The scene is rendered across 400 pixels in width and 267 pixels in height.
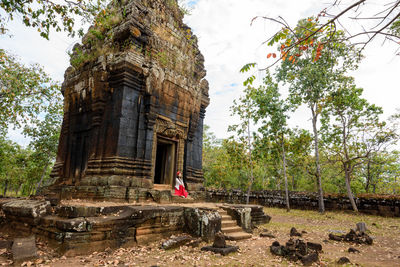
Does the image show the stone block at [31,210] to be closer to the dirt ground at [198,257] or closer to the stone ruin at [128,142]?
the stone ruin at [128,142]

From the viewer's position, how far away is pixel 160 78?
857cm

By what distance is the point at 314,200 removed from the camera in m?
15.4

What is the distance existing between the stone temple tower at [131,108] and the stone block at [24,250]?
2.22m

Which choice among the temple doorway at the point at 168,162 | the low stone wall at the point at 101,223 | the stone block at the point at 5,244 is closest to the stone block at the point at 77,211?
the low stone wall at the point at 101,223

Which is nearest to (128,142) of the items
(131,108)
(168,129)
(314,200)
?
(131,108)

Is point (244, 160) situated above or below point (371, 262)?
above

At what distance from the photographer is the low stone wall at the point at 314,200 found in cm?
1259

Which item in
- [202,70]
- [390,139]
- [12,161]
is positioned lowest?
[12,161]

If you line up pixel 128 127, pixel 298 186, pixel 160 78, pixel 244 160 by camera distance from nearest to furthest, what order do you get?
1. pixel 128 127
2. pixel 160 78
3. pixel 244 160
4. pixel 298 186

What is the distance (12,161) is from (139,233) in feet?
82.5

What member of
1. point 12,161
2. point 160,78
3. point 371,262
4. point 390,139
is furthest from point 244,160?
point 12,161

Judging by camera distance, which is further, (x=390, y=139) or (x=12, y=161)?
(x=12, y=161)

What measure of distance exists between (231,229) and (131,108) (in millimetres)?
4827

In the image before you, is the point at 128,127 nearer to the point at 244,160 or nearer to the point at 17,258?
the point at 17,258
